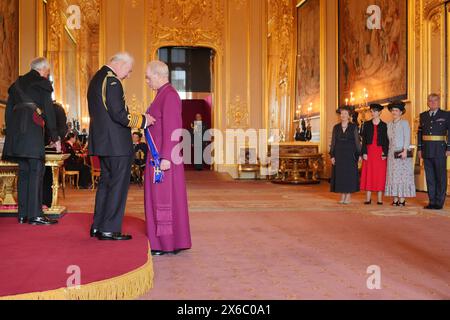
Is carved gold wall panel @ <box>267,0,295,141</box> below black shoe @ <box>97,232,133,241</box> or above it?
above

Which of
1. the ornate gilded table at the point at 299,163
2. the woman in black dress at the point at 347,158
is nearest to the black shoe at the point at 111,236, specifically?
the woman in black dress at the point at 347,158

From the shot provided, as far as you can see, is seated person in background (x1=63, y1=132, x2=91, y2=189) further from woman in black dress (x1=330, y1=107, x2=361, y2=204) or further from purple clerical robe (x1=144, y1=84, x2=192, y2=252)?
purple clerical robe (x1=144, y1=84, x2=192, y2=252)

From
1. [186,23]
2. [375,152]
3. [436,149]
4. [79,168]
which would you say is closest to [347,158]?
[375,152]

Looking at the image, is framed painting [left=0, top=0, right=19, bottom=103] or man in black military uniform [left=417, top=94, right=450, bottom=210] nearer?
man in black military uniform [left=417, top=94, right=450, bottom=210]

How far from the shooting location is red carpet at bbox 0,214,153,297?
9.02ft

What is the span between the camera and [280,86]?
18516 mm

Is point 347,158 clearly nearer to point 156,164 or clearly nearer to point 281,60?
point 156,164

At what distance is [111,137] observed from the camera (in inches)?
157

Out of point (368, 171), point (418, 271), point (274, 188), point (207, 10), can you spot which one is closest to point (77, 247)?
point (418, 271)

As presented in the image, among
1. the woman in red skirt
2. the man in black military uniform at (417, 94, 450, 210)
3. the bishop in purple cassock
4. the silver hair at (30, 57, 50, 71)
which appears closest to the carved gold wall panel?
the woman in red skirt

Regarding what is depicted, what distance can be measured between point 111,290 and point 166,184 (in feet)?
4.65

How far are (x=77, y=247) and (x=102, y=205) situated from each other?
51 cm

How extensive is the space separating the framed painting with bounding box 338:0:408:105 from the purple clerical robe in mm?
7259

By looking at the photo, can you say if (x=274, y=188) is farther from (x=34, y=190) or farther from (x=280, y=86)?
(x=280, y=86)
